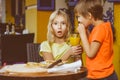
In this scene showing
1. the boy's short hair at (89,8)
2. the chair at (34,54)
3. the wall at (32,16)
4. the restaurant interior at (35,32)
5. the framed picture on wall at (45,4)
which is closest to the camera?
the boy's short hair at (89,8)

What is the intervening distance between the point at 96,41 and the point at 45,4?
3.67 meters

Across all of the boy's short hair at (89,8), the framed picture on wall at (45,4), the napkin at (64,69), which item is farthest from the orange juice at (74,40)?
the framed picture on wall at (45,4)

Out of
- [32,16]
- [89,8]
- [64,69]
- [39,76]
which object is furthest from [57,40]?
[32,16]

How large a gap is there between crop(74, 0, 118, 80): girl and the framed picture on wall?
346 centimetres

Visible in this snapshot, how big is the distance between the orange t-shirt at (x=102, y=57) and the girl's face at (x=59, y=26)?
248mm

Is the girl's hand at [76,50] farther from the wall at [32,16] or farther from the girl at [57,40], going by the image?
the wall at [32,16]

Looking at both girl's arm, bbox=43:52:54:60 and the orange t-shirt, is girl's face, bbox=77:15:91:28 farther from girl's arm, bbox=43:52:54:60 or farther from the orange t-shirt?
girl's arm, bbox=43:52:54:60

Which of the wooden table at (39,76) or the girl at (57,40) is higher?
the girl at (57,40)

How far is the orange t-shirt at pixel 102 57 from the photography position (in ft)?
8.49

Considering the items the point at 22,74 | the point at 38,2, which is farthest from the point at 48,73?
the point at 38,2

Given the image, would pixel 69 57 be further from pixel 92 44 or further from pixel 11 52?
pixel 11 52

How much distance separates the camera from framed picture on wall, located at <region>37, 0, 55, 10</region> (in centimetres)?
611

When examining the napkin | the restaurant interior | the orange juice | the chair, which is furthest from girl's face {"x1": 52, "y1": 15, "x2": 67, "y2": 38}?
the restaurant interior

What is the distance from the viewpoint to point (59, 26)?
273 cm
